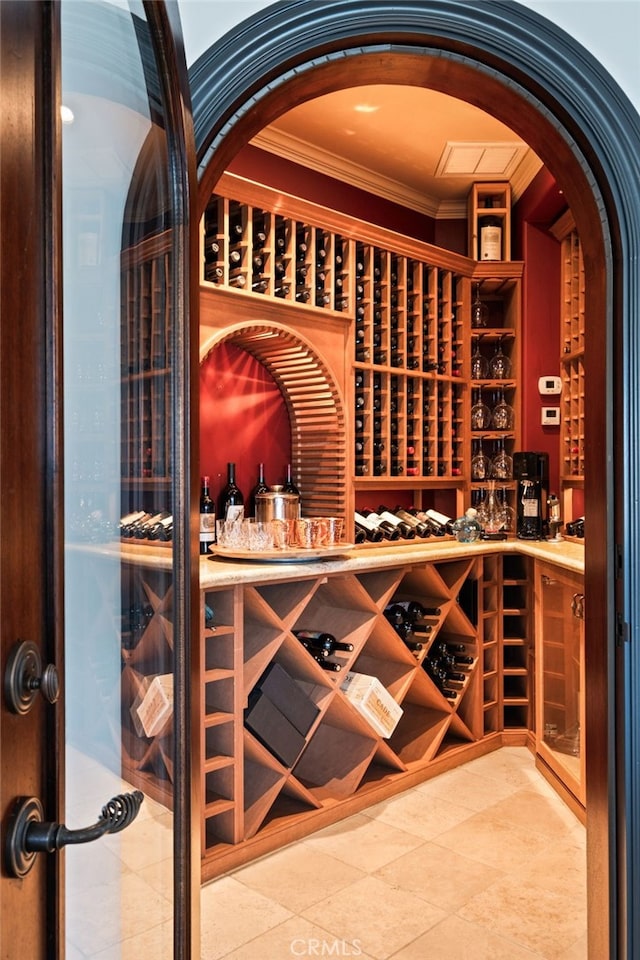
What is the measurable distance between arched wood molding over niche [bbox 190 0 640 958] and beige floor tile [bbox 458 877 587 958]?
596 millimetres

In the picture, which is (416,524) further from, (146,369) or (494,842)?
(146,369)

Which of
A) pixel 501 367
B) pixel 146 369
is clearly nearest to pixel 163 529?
pixel 146 369

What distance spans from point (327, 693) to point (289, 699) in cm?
16

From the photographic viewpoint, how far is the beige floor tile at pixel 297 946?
2078 mm

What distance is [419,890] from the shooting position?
2432 millimetres

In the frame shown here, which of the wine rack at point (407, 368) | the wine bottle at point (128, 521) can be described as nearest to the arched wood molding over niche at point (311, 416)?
the wine rack at point (407, 368)

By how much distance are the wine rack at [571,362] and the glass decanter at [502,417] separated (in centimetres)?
31

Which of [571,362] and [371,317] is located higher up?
[371,317]

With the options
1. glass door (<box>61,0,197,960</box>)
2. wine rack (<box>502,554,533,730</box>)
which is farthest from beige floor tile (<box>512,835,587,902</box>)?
glass door (<box>61,0,197,960</box>)

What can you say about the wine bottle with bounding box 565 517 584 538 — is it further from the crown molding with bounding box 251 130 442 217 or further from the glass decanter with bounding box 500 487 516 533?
the crown molding with bounding box 251 130 442 217

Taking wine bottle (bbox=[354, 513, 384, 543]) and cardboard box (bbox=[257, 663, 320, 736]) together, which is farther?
wine bottle (bbox=[354, 513, 384, 543])

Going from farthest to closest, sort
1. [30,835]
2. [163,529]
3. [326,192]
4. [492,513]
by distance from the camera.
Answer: [492,513] < [326,192] < [163,529] < [30,835]

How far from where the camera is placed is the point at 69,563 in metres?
0.85

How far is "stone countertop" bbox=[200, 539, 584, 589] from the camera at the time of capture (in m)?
2.53
